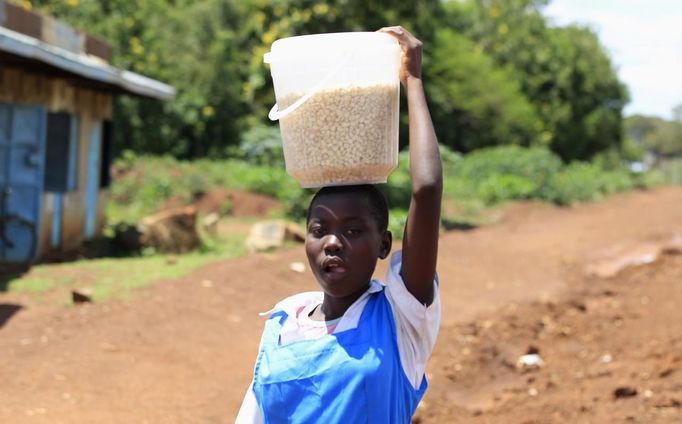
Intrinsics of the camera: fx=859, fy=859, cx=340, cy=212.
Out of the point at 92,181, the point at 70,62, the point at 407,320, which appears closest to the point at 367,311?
the point at 407,320

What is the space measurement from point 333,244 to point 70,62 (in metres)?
7.45

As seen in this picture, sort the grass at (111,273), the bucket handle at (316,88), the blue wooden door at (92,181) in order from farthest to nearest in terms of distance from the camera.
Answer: the blue wooden door at (92,181), the grass at (111,273), the bucket handle at (316,88)

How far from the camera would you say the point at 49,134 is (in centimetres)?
1022

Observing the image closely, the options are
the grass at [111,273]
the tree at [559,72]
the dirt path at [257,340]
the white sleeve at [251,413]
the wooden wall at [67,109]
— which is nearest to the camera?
the white sleeve at [251,413]

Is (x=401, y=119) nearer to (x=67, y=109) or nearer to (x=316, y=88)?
(x=67, y=109)

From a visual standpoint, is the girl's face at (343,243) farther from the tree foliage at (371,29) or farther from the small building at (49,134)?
the tree foliage at (371,29)

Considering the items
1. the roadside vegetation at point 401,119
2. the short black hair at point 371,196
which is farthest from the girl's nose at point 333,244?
the roadside vegetation at point 401,119

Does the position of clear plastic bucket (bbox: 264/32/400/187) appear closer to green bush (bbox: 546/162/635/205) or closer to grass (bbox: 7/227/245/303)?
grass (bbox: 7/227/245/303)

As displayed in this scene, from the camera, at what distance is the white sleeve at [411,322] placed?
216 cm

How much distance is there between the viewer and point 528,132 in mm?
27375

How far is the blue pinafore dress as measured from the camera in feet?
7.02

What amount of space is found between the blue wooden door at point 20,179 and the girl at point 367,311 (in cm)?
798

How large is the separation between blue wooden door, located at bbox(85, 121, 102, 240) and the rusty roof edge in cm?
77

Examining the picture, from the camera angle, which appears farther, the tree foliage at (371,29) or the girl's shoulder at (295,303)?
the tree foliage at (371,29)
